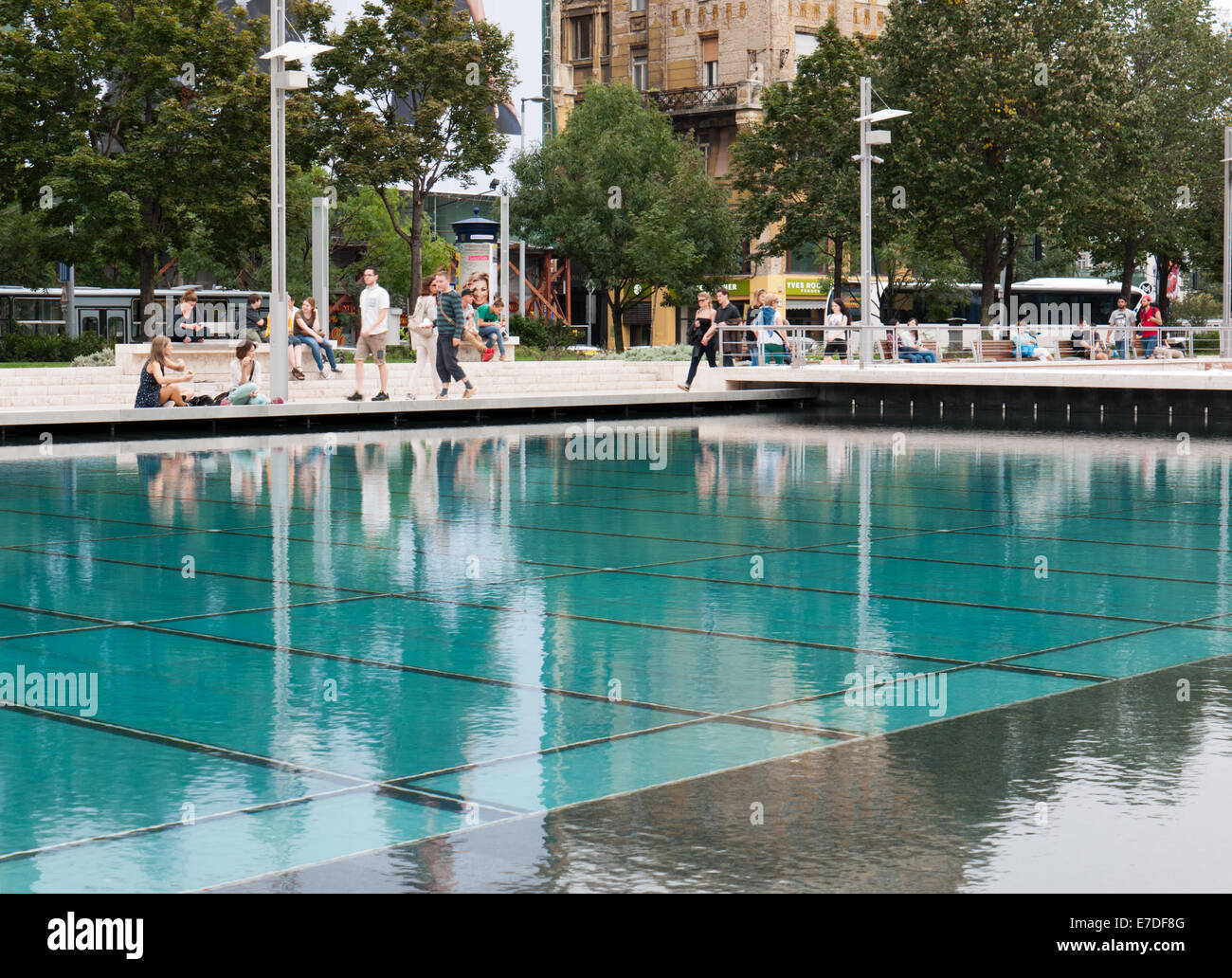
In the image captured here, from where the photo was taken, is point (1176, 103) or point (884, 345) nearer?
point (884, 345)

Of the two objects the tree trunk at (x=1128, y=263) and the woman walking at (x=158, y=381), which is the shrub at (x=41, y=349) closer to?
the woman walking at (x=158, y=381)

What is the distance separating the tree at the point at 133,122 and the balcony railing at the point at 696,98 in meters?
26.2

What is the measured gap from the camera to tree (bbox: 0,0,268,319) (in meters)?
39.1

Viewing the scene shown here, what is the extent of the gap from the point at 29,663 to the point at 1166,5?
5516 centimetres

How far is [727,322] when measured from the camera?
32500mm

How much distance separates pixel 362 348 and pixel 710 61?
150ft

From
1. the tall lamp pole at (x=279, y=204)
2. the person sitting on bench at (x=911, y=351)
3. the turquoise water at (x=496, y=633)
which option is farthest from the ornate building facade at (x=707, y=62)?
the turquoise water at (x=496, y=633)

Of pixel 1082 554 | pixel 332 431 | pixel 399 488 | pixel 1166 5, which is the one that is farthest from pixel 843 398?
pixel 1166 5

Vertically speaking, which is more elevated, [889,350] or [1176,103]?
[1176,103]

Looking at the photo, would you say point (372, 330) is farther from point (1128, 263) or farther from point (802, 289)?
Result: point (802, 289)

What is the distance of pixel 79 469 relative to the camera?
17078 millimetres

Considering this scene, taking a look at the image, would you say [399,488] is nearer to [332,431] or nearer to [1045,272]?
[332,431]

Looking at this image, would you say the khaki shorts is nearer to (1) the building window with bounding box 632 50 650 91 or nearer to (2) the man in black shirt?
(2) the man in black shirt

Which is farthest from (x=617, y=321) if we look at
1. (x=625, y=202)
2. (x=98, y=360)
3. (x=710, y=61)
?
(x=98, y=360)
